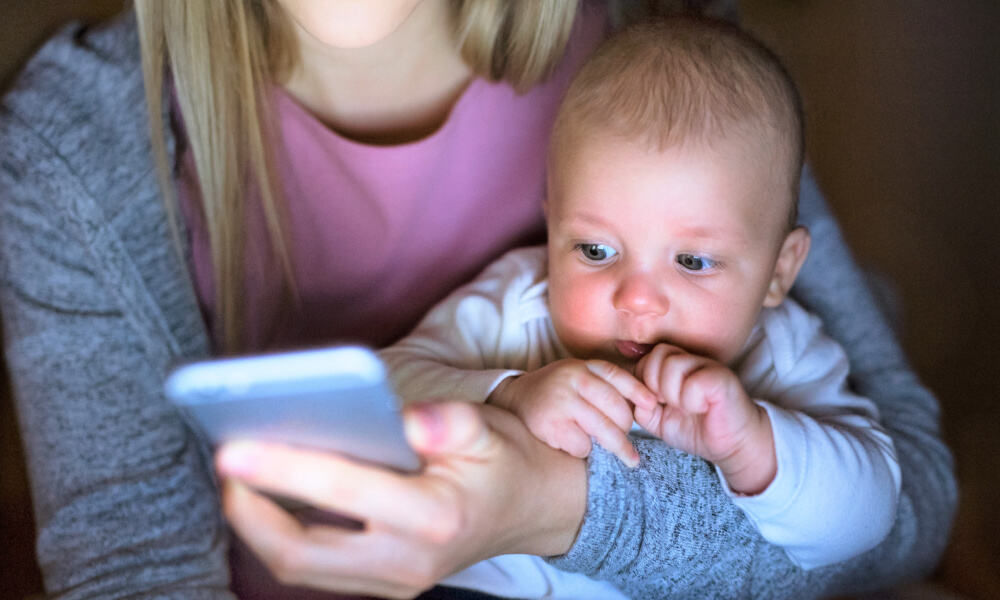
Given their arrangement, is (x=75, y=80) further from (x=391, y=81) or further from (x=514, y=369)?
(x=514, y=369)

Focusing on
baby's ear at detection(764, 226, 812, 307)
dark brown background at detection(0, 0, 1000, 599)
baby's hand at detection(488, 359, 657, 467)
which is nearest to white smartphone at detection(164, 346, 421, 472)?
baby's hand at detection(488, 359, 657, 467)

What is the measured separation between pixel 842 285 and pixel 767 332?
0.70 feet

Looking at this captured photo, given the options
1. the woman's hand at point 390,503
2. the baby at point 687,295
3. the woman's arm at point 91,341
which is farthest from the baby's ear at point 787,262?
the woman's arm at point 91,341

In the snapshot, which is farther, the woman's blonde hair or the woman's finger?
the woman's blonde hair

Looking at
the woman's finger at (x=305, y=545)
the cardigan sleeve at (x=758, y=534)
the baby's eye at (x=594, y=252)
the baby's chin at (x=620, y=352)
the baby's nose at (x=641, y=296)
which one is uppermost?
the baby's eye at (x=594, y=252)

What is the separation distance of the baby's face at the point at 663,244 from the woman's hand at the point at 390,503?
0.20 metres

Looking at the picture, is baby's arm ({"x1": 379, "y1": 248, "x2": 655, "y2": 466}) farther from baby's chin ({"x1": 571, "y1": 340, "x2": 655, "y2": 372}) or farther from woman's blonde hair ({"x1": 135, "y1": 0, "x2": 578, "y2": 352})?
woman's blonde hair ({"x1": 135, "y1": 0, "x2": 578, "y2": 352})

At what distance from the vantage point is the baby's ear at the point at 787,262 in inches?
36.9

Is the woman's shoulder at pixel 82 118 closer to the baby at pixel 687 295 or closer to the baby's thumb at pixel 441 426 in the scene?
the baby at pixel 687 295

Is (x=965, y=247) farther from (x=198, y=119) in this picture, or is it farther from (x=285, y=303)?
(x=198, y=119)

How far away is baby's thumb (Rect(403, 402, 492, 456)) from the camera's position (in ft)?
1.99

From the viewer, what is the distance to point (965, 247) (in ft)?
5.53

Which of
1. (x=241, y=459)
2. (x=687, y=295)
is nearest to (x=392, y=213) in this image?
(x=687, y=295)

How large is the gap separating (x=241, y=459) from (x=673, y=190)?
45 centimetres
